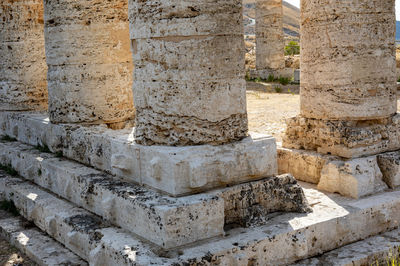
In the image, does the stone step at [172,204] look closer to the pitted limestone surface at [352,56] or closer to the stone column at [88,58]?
the stone column at [88,58]

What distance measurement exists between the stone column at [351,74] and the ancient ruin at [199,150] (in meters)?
0.02

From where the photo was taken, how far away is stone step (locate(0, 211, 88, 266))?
4883mm

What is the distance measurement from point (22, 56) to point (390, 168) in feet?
20.4

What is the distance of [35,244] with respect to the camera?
210 inches

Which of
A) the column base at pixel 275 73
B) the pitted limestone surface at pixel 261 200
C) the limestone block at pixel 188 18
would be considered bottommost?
the pitted limestone surface at pixel 261 200

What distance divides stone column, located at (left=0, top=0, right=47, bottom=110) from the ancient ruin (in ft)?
6.12

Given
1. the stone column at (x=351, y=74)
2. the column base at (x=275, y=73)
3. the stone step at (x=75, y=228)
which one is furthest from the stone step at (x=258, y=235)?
the column base at (x=275, y=73)

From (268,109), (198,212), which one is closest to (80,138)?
(198,212)

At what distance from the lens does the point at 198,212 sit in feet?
13.8

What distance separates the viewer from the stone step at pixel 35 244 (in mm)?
4883

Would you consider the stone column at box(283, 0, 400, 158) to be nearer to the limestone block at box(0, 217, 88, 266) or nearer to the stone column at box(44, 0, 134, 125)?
the stone column at box(44, 0, 134, 125)

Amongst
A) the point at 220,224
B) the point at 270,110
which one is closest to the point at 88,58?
the point at 220,224

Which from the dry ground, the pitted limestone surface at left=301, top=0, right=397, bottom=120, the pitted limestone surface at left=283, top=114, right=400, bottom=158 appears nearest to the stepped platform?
the pitted limestone surface at left=283, top=114, right=400, bottom=158

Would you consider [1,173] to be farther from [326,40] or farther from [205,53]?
[326,40]
